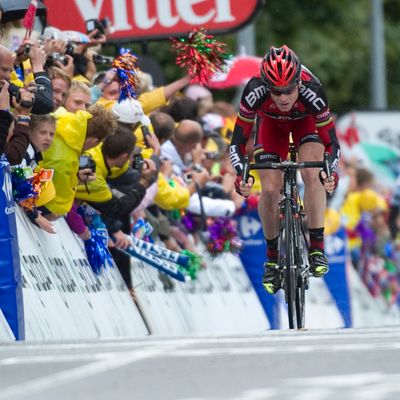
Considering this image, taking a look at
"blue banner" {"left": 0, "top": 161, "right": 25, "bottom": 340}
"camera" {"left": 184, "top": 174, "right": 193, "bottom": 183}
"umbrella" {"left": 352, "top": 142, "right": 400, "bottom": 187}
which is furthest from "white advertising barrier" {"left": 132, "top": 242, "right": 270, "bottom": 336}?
"umbrella" {"left": 352, "top": 142, "right": 400, "bottom": 187}

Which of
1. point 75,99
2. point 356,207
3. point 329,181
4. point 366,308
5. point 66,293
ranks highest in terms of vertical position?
point 75,99

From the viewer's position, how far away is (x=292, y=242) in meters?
12.2

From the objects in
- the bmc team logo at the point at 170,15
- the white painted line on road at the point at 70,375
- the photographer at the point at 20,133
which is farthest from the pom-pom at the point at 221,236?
the white painted line on road at the point at 70,375

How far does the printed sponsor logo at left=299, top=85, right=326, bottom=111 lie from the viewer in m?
12.2

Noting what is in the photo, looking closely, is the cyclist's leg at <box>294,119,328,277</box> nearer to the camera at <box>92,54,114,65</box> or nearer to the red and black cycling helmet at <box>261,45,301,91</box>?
the red and black cycling helmet at <box>261,45,301,91</box>

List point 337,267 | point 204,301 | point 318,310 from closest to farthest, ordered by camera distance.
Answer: point 204,301, point 318,310, point 337,267

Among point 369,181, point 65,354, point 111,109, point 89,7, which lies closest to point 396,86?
point 369,181

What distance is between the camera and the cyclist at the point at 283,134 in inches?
469

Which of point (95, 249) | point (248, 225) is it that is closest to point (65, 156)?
point (95, 249)

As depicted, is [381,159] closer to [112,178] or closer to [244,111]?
[112,178]

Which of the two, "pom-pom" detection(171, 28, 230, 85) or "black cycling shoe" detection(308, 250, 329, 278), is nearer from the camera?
"black cycling shoe" detection(308, 250, 329, 278)

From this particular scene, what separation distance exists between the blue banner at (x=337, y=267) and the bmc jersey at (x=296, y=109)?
7478 mm

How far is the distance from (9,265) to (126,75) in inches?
131

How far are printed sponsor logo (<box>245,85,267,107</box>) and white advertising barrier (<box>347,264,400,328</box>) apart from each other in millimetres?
9718
